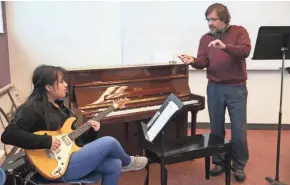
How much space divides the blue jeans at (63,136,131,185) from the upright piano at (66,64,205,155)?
46 cm

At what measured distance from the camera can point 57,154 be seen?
2211 millimetres

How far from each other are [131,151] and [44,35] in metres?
1.89

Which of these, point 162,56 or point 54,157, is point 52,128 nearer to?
point 54,157

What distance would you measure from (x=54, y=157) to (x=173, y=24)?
2701mm

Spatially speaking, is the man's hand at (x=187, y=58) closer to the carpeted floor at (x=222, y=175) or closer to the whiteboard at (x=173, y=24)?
the carpeted floor at (x=222, y=175)

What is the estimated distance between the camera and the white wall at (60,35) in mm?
4305

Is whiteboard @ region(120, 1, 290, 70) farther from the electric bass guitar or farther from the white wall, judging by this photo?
the electric bass guitar

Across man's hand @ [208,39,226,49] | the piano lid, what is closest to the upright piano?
the piano lid

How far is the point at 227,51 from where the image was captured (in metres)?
2.84

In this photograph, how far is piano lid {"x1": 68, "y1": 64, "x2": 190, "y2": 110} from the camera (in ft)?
9.73

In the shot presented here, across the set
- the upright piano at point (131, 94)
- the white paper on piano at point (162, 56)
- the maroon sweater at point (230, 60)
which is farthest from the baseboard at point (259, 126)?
the maroon sweater at point (230, 60)

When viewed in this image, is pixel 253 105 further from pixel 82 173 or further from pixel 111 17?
pixel 82 173

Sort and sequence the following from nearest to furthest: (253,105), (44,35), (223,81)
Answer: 1. (223,81)
2. (44,35)
3. (253,105)

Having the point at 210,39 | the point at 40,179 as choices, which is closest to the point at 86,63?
the point at 210,39
